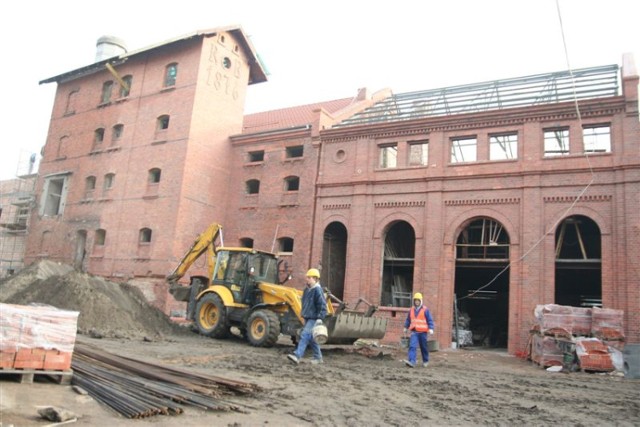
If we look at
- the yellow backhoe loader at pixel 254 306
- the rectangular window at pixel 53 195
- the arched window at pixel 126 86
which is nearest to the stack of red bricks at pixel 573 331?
the yellow backhoe loader at pixel 254 306

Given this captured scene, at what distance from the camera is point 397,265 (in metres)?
22.9

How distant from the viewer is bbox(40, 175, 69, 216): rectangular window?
1211 inches

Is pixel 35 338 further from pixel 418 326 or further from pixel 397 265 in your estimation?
pixel 397 265

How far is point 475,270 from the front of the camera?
2383 centimetres

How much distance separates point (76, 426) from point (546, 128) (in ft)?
61.4

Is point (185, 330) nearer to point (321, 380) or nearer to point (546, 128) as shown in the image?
point (321, 380)

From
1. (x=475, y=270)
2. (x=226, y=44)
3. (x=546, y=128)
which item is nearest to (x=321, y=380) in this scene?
(x=546, y=128)

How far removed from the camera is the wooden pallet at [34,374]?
6.69 m

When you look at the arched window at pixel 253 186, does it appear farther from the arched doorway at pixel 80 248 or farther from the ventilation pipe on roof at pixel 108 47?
the ventilation pipe on roof at pixel 108 47

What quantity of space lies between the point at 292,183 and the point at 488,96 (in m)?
9.69

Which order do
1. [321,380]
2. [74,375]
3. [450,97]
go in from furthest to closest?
[450,97], [321,380], [74,375]

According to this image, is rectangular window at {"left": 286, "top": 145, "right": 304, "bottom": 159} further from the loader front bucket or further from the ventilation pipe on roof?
the ventilation pipe on roof

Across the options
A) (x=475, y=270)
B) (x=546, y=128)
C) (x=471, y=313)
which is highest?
(x=546, y=128)

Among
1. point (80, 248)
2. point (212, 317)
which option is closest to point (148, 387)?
point (212, 317)
